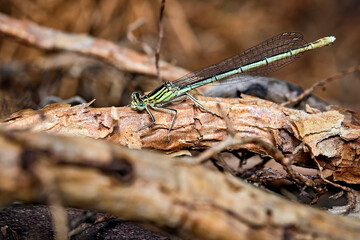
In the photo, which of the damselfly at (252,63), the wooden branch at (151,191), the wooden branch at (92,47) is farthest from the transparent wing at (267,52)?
the wooden branch at (151,191)

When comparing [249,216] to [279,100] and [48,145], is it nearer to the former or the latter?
[48,145]

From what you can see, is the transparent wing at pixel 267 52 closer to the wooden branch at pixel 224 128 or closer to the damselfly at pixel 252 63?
the damselfly at pixel 252 63

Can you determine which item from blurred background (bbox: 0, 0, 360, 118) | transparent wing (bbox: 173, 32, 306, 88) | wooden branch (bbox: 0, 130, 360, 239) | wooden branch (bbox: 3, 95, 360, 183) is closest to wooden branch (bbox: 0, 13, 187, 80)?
blurred background (bbox: 0, 0, 360, 118)

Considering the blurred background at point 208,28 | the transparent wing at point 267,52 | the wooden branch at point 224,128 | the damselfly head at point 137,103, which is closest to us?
the wooden branch at point 224,128

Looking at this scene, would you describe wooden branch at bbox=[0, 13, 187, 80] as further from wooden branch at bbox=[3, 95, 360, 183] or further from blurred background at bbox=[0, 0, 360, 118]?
wooden branch at bbox=[3, 95, 360, 183]

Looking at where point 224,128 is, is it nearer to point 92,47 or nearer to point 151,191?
point 151,191

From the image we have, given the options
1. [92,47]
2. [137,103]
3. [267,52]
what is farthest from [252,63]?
[92,47]
